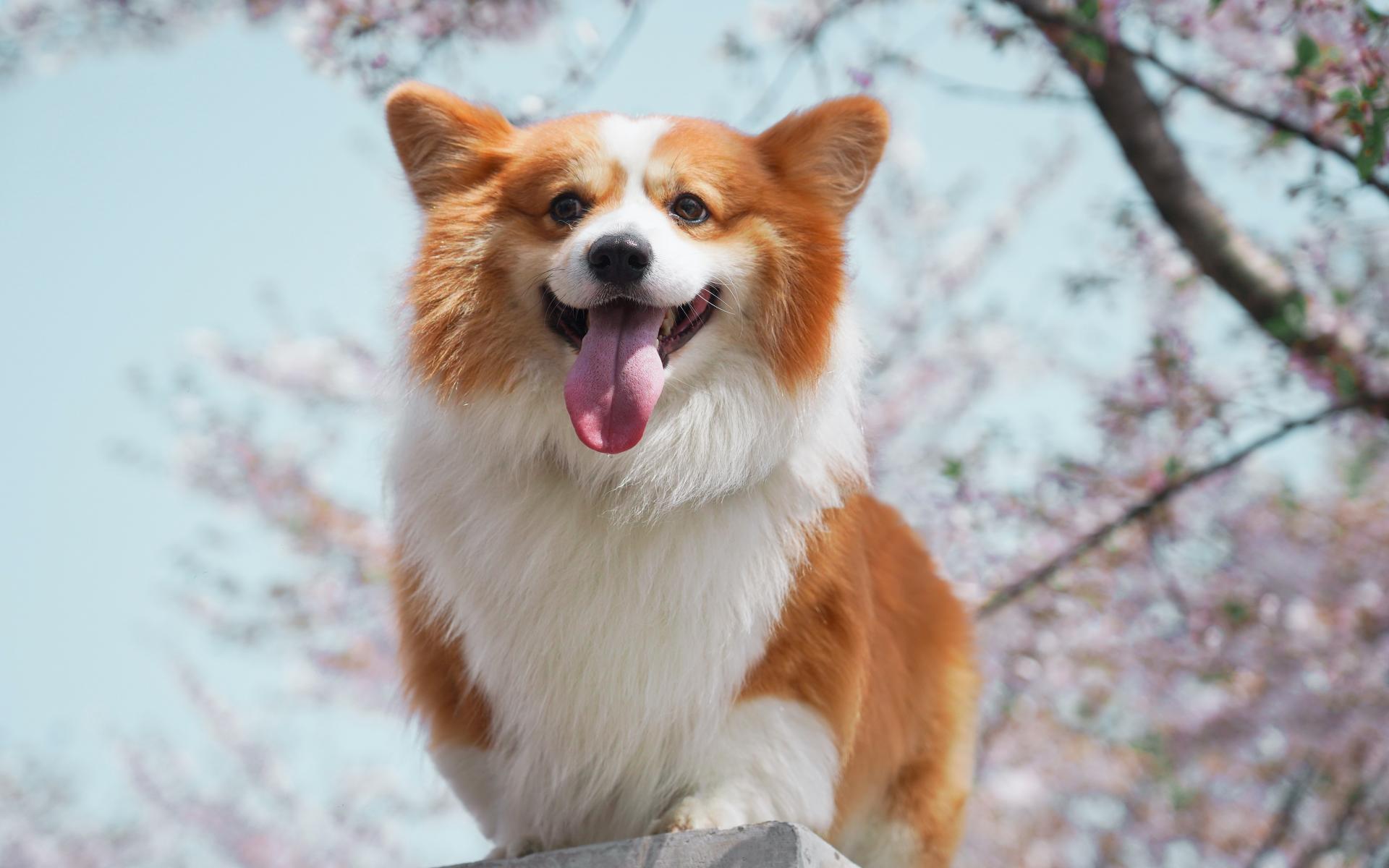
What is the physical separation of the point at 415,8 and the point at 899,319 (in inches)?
190

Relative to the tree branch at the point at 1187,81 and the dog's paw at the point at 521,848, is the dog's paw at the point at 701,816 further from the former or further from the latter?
the tree branch at the point at 1187,81

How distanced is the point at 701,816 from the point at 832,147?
148 centimetres

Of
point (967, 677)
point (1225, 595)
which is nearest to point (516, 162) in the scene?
point (967, 677)

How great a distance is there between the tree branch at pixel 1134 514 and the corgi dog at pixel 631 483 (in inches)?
100

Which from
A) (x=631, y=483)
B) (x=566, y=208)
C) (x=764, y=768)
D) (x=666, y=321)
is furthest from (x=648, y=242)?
(x=764, y=768)

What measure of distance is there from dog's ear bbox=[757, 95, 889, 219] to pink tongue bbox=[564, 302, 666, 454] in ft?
1.86

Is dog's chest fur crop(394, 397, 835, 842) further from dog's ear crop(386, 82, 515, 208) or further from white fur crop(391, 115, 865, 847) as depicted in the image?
dog's ear crop(386, 82, 515, 208)

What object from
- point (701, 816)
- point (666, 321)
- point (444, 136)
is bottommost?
point (701, 816)

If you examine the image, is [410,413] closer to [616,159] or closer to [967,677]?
[616,159]

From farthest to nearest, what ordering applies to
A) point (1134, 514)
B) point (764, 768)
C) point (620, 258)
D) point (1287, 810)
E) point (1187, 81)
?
point (1287, 810) < point (1134, 514) < point (1187, 81) < point (764, 768) < point (620, 258)

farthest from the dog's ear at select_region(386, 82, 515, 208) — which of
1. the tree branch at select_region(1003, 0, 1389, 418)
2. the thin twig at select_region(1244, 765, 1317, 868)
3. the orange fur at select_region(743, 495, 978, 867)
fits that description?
the thin twig at select_region(1244, 765, 1317, 868)

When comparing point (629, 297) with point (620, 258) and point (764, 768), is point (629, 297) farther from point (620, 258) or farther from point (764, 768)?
point (764, 768)

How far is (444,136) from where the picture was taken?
2.73m

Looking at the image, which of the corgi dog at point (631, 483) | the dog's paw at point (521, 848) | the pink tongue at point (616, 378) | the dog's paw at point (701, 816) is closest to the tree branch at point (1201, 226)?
the corgi dog at point (631, 483)
